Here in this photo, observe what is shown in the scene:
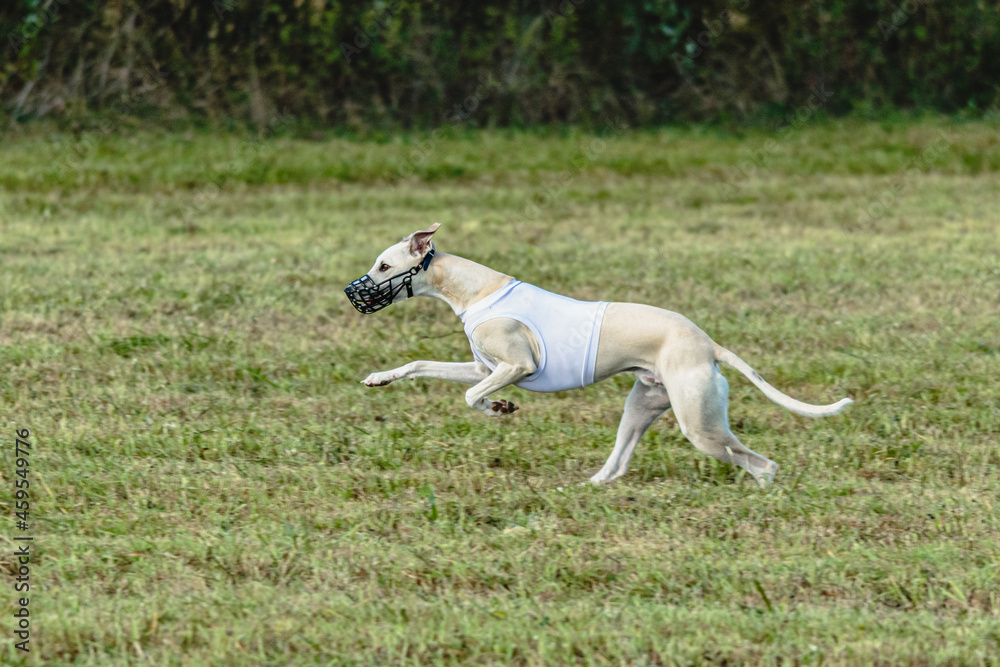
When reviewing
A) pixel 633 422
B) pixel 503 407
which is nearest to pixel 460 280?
pixel 503 407

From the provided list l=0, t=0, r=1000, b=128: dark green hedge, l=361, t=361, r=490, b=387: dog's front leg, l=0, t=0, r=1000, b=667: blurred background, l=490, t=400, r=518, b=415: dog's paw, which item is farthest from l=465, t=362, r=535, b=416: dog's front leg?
l=0, t=0, r=1000, b=128: dark green hedge

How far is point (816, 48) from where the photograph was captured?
19562 millimetres

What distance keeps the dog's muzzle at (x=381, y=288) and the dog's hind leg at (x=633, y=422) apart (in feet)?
3.90

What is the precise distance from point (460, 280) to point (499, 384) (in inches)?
22.9

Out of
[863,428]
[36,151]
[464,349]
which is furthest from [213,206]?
[863,428]

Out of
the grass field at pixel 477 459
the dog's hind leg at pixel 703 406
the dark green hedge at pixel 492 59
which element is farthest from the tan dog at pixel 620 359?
the dark green hedge at pixel 492 59

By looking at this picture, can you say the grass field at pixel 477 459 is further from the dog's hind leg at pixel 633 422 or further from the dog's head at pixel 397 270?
the dog's head at pixel 397 270

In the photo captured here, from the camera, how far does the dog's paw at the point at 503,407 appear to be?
542 cm

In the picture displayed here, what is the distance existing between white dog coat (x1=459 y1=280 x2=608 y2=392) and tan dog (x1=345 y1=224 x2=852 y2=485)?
0.03 m

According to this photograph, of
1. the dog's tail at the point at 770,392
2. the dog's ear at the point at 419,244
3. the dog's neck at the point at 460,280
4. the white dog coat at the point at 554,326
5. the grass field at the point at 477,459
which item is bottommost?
the grass field at the point at 477,459

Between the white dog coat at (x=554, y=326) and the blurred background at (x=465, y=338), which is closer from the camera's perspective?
the blurred background at (x=465, y=338)

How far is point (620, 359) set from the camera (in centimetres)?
532

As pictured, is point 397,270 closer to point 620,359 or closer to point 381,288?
point 381,288

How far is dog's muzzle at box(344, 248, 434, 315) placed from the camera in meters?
5.52
